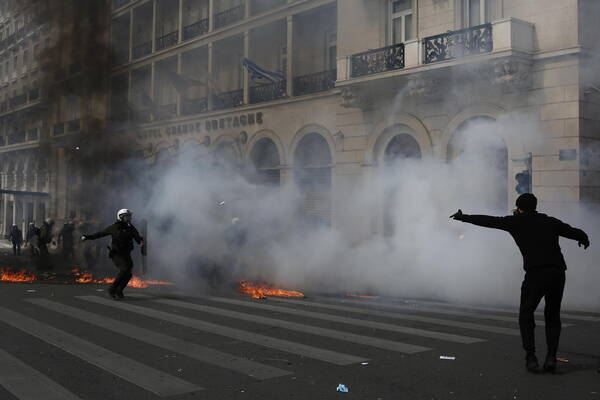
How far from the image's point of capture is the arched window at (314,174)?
56.4ft

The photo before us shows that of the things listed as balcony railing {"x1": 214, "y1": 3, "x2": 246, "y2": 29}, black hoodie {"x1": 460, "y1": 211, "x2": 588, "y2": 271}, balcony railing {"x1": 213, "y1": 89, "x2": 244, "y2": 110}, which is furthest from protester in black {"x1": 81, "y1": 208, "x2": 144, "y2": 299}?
balcony railing {"x1": 214, "y1": 3, "x2": 246, "y2": 29}

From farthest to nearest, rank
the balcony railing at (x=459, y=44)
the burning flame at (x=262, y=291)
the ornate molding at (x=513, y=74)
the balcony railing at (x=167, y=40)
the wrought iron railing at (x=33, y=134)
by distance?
the balcony railing at (x=167, y=40) < the wrought iron railing at (x=33, y=134) < the balcony railing at (x=459, y=44) < the ornate molding at (x=513, y=74) < the burning flame at (x=262, y=291)

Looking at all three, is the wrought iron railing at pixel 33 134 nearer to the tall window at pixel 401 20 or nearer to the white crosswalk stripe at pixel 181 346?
the tall window at pixel 401 20

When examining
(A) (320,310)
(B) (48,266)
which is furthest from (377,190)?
(B) (48,266)

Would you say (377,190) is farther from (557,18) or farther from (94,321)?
(94,321)

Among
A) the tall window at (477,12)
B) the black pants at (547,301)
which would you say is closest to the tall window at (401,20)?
the tall window at (477,12)

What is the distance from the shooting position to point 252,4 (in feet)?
66.4

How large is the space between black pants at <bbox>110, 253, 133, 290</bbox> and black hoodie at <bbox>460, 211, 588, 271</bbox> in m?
5.93

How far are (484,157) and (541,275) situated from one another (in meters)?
9.01

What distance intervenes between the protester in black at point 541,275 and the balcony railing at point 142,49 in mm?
20992

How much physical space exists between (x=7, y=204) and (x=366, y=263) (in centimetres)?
3078

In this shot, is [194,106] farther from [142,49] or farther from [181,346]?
[181,346]

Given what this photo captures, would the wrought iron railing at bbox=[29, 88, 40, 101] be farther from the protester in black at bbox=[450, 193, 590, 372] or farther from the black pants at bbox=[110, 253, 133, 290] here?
the protester in black at bbox=[450, 193, 590, 372]

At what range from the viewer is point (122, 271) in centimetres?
903
